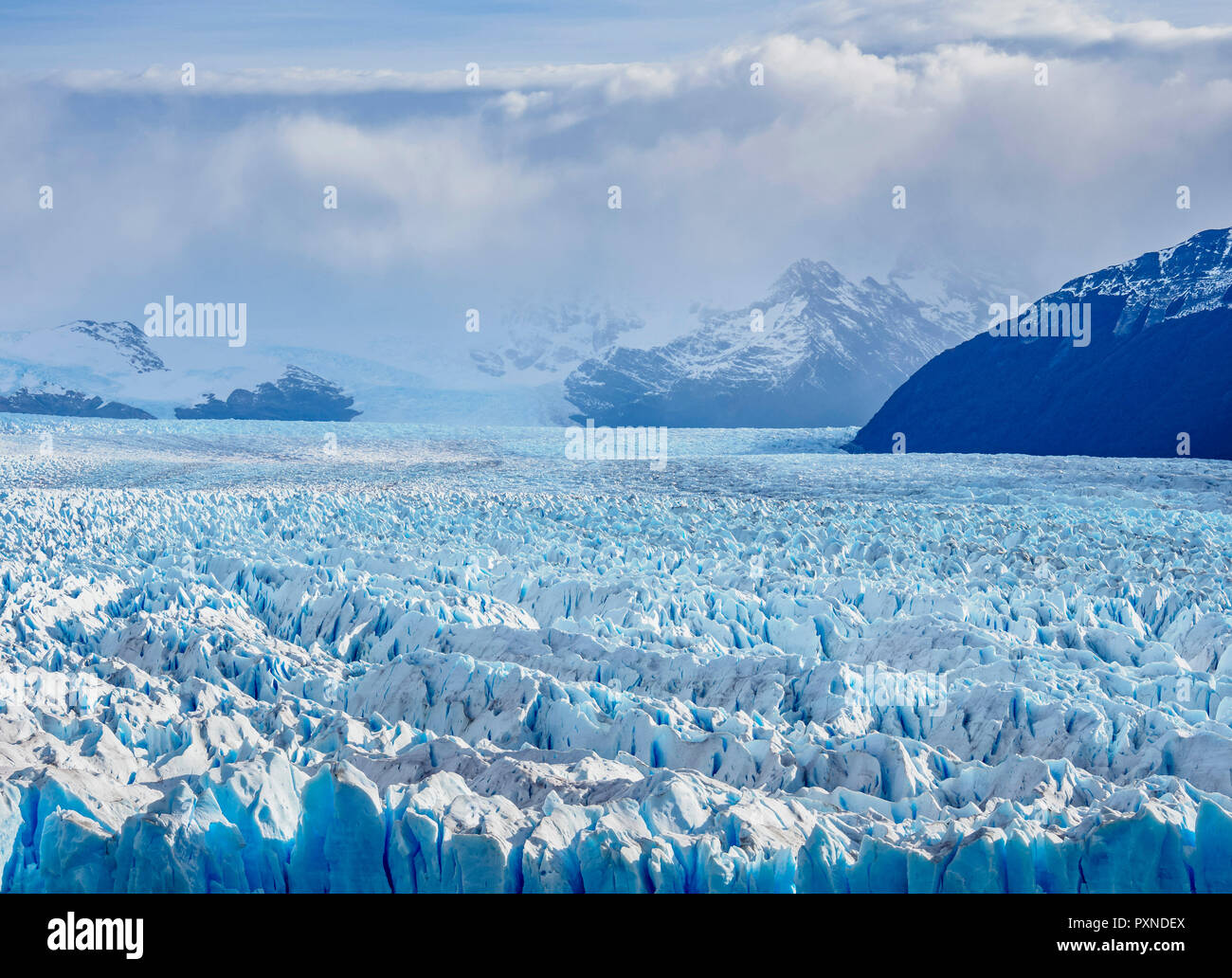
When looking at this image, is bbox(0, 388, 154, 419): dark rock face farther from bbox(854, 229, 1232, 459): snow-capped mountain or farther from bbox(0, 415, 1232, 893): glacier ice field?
bbox(0, 415, 1232, 893): glacier ice field

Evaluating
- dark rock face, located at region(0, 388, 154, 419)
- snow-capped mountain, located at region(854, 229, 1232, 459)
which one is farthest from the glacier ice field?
dark rock face, located at region(0, 388, 154, 419)

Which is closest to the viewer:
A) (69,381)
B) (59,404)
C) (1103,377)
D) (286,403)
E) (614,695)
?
(614,695)

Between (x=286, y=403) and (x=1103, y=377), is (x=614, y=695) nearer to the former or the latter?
(x=1103, y=377)

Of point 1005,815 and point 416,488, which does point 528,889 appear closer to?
point 1005,815

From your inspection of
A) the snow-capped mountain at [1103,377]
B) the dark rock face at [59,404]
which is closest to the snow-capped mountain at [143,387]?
the dark rock face at [59,404]

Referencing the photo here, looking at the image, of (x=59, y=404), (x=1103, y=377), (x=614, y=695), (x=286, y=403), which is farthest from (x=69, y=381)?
(x=614, y=695)
